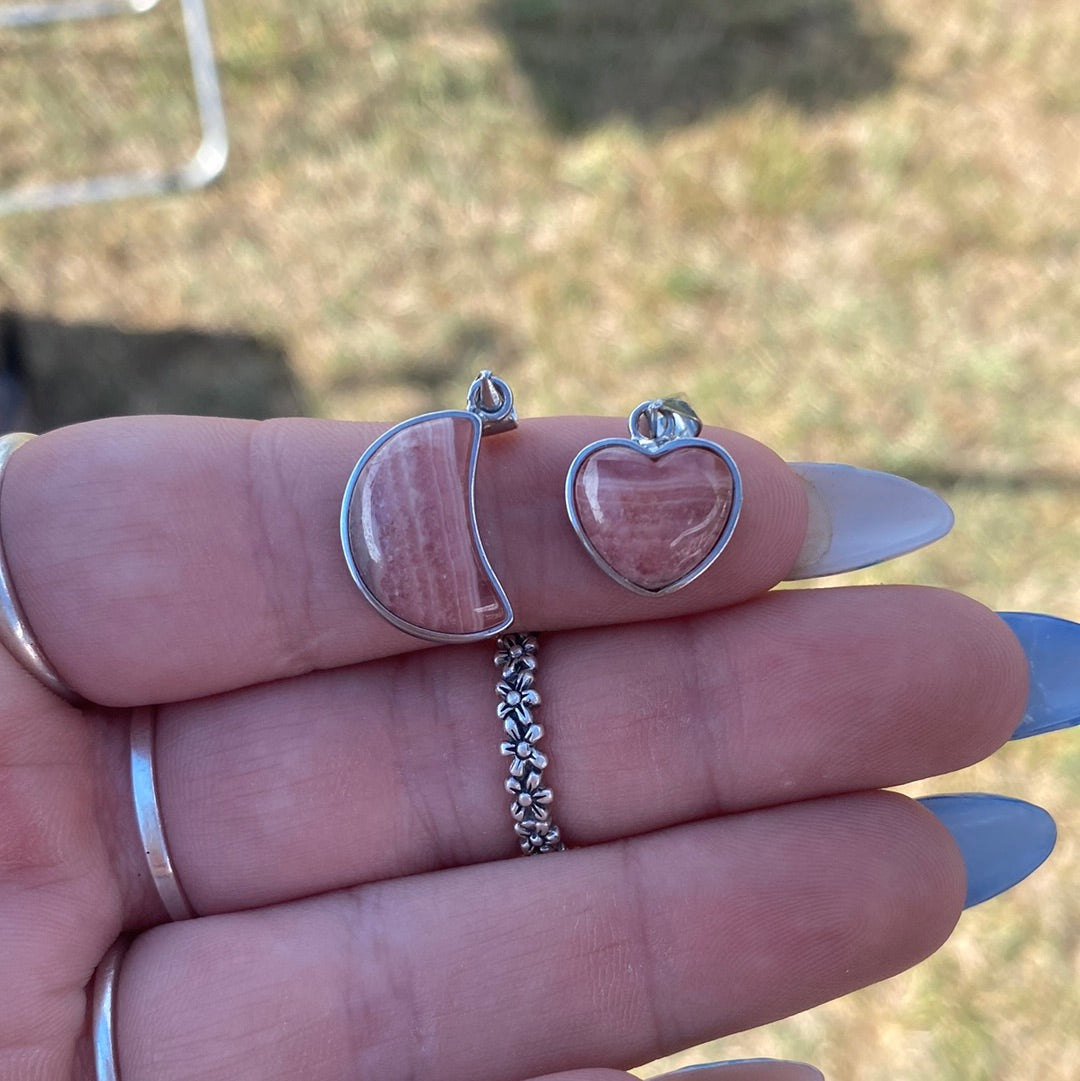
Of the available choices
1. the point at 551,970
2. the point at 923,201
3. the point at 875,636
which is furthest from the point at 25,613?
the point at 923,201

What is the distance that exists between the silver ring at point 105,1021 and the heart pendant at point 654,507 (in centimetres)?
114

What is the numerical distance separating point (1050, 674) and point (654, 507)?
85 cm

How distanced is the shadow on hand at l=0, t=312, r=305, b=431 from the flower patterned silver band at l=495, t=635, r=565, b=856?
2.02m

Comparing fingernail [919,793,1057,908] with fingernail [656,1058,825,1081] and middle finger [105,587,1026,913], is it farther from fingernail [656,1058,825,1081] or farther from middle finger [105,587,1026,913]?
fingernail [656,1058,825,1081]

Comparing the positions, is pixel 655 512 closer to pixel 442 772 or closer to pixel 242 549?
pixel 442 772

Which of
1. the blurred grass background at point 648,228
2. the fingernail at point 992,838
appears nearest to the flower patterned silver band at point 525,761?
the fingernail at point 992,838

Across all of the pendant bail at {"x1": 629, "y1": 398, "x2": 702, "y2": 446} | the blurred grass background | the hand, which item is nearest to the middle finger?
the hand

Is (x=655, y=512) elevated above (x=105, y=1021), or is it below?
above

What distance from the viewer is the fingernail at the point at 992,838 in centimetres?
217

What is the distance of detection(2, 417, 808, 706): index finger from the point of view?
6.76 feet

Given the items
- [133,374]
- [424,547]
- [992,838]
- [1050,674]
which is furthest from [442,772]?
[133,374]

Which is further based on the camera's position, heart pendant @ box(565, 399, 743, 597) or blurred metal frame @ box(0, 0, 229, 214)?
blurred metal frame @ box(0, 0, 229, 214)

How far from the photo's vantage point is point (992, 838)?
219 cm

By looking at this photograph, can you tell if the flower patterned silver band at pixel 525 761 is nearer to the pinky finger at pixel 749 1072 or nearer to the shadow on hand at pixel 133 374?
the pinky finger at pixel 749 1072
